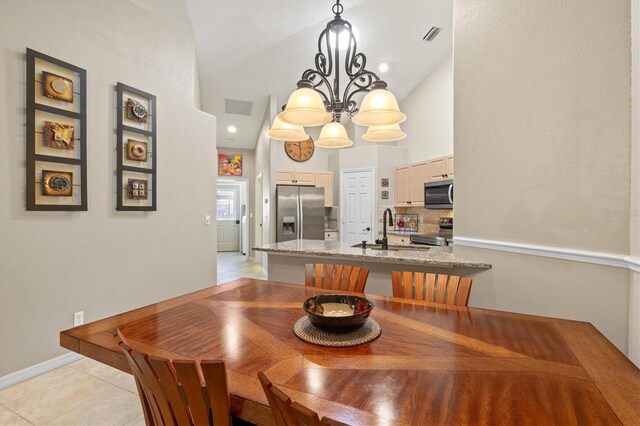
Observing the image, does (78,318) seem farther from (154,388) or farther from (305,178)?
(305,178)

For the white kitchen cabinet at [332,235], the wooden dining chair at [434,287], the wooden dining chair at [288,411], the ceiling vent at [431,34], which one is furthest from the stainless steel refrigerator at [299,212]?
the wooden dining chair at [288,411]

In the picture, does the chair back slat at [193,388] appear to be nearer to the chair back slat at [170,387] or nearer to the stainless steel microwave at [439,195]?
the chair back slat at [170,387]

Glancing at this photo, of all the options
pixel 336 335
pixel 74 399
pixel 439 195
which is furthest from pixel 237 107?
pixel 336 335

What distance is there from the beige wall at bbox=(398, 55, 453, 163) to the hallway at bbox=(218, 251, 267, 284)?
3.73 meters

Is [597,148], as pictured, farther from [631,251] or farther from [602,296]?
[602,296]

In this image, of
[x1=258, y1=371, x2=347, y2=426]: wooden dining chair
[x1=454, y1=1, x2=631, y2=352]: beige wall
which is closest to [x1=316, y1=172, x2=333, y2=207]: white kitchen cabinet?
[x1=454, y1=1, x2=631, y2=352]: beige wall

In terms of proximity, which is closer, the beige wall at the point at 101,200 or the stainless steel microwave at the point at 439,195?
the beige wall at the point at 101,200

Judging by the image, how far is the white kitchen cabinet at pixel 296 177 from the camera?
590 cm

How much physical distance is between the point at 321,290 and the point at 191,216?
2296 mm

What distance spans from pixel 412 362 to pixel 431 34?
492 cm

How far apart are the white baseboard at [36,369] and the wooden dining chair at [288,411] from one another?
2500 millimetres

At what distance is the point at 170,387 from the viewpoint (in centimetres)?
71

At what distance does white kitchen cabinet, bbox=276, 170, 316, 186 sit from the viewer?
5904 millimetres

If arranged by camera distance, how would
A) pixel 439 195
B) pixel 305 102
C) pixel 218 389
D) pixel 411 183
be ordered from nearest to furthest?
pixel 218 389 → pixel 305 102 → pixel 439 195 → pixel 411 183
